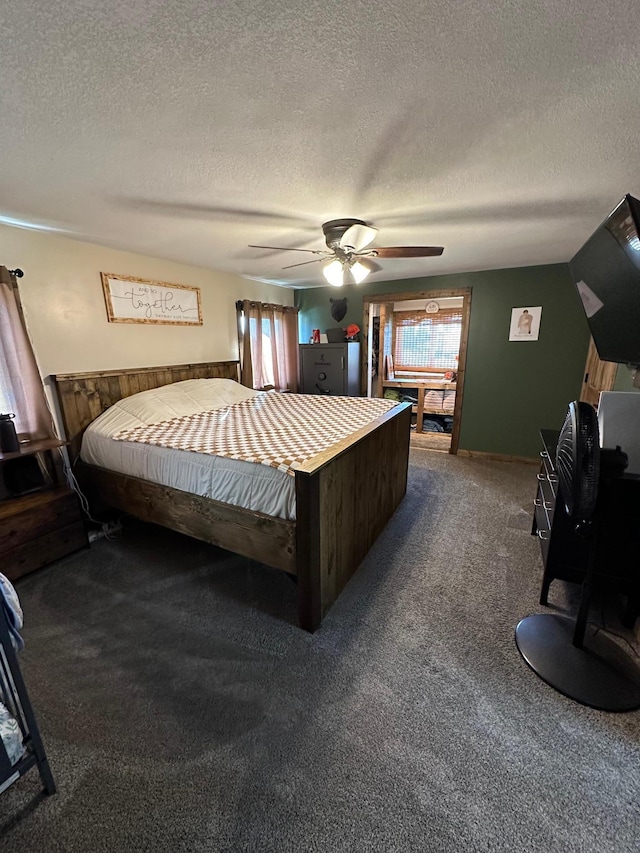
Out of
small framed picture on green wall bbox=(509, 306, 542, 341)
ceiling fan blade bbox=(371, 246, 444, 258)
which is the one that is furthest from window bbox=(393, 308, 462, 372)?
ceiling fan blade bbox=(371, 246, 444, 258)

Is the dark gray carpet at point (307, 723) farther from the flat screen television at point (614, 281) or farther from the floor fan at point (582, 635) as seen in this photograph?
the flat screen television at point (614, 281)

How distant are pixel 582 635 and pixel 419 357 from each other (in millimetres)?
4459

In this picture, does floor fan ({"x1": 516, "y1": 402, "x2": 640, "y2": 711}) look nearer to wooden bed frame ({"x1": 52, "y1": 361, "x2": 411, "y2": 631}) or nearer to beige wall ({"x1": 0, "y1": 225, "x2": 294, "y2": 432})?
wooden bed frame ({"x1": 52, "y1": 361, "x2": 411, "y2": 631})

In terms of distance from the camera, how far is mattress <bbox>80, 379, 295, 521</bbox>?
1.76 meters

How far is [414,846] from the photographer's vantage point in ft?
3.24

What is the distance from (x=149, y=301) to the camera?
3.11m

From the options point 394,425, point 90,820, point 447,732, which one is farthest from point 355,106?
point 90,820

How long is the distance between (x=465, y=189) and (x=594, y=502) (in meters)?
1.61

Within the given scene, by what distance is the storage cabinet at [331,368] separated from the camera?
4555mm

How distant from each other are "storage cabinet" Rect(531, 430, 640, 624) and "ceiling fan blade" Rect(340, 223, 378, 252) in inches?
69.2

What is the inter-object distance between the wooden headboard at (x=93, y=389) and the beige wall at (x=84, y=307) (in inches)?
3.2

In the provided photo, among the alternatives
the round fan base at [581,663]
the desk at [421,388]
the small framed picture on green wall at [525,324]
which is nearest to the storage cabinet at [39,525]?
the round fan base at [581,663]

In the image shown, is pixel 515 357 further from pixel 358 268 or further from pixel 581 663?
pixel 581 663

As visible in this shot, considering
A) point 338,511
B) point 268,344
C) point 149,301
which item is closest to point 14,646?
point 338,511
